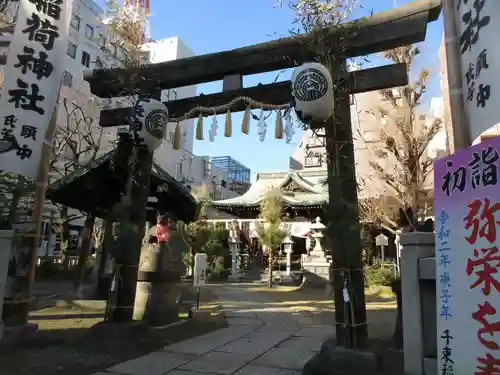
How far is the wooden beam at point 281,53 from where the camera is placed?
17.5 ft

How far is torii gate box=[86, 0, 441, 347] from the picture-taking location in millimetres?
4781

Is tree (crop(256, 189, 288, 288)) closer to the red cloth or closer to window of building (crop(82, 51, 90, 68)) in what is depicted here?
the red cloth

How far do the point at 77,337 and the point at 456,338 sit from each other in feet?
17.2

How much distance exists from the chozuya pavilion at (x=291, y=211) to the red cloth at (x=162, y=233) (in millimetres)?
12105

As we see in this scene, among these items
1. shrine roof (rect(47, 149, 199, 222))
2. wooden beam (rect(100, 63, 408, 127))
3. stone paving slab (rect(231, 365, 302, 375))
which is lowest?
stone paving slab (rect(231, 365, 302, 375))

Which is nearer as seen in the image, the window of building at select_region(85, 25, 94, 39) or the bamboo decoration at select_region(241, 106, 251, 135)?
the bamboo decoration at select_region(241, 106, 251, 135)

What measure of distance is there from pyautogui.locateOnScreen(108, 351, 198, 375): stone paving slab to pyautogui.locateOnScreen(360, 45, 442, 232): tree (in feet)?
31.5

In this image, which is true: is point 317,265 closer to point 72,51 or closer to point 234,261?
point 234,261

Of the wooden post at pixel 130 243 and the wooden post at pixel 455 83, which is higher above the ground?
the wooden post at pixel 455 83

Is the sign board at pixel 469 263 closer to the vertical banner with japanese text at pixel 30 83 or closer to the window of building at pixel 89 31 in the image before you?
the vertical banner with japanese text at pixel 30 83

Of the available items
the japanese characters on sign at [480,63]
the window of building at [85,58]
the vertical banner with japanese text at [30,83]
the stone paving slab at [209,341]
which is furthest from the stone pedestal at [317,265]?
the window of building at [85,58]

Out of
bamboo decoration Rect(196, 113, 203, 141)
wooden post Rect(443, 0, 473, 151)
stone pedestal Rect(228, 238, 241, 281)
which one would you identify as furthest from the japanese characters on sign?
stone pedestal Rect(228, 238, 241, 281)

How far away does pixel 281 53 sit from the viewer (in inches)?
239

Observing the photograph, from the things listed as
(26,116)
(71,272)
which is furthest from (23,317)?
(71,272)
